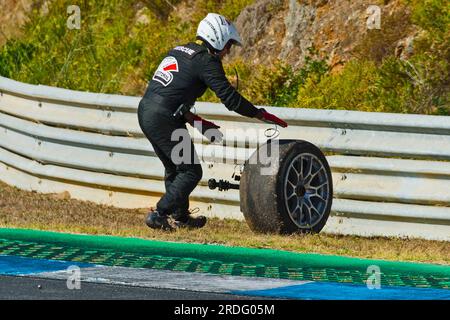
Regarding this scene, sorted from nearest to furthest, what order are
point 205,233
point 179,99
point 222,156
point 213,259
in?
point 213,259 → point 179,99 → point 205,233 → point 222,156

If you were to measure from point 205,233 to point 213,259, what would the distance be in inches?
53.5

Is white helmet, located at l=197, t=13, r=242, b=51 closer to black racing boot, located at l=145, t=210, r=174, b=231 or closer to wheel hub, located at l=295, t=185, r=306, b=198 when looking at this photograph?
wheel hub, located at l=295, t=185, r=306, b=198

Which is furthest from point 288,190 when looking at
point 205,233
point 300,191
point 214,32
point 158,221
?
point 214,32

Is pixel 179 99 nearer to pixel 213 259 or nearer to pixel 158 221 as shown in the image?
pixel 158 221

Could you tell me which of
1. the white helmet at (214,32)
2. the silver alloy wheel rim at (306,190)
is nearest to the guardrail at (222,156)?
the silver alloy wheel rim at (306,190)

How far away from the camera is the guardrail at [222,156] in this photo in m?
11.5

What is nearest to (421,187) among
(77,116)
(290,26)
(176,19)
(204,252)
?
(204,252)

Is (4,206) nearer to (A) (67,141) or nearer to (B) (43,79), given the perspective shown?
(A) (67,141)

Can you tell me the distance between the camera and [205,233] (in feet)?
37.3

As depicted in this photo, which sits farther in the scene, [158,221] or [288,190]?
[158,221]

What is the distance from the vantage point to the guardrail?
37.8 ft

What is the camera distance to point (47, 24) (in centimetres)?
1947

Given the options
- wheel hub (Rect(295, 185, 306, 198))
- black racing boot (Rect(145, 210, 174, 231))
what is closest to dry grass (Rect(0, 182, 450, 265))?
black racing boot (Rect(145, 210, 174, 231))
